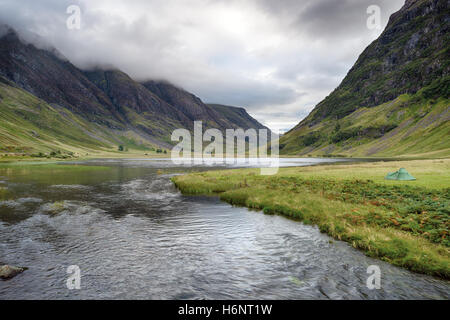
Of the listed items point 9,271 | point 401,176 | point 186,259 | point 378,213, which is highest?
point 401,176

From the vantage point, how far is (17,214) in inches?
1151

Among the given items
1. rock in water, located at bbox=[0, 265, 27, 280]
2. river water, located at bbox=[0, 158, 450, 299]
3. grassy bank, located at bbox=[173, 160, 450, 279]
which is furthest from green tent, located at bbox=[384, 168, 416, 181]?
rock in water, located at bbox=[0, 265, 27, 280]

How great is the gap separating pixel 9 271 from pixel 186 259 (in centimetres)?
1039

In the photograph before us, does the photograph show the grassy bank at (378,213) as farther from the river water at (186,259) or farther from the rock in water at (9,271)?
the rock in water at (9,271)

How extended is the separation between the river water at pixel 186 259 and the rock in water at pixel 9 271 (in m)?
0.41

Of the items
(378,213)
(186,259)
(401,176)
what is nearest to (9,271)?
(186,259)

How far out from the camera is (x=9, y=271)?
49.1 feet

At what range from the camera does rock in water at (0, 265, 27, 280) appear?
14703mm

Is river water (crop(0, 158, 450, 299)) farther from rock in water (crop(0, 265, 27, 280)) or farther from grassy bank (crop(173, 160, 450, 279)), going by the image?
grassy bank (crop(173, 160, 450, 279))

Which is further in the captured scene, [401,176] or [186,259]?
[401,176]

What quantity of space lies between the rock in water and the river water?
0.41m

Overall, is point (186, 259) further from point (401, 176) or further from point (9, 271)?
point (401, 176)

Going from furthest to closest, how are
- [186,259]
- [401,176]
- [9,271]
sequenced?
1. [401,176]
2. [186,259]
3. [9,271]
